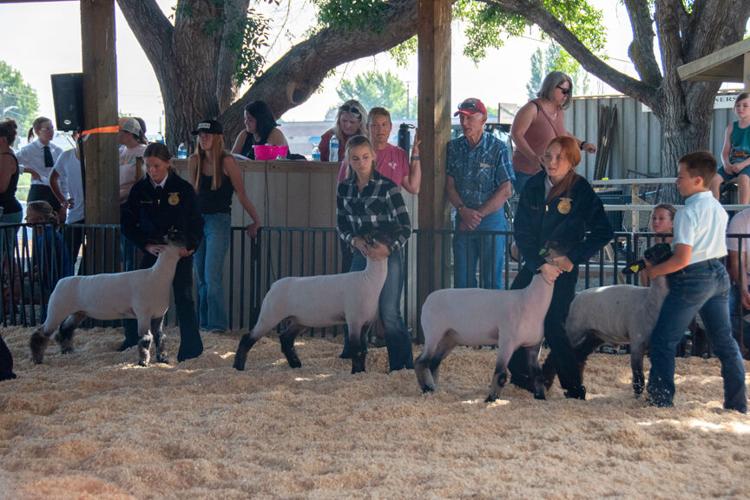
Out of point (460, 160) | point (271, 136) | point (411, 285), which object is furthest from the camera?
point (271, 136)

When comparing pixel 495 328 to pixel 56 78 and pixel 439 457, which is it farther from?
pixel 56 78

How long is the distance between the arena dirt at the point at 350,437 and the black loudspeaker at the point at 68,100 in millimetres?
2798

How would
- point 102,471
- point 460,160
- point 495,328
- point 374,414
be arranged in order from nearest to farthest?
point 102,471
point 374,414
point 495,328
point 460,160

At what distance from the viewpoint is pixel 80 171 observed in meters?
10.7

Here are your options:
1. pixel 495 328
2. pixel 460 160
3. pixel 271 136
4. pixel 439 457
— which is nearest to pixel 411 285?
pixel 460 160

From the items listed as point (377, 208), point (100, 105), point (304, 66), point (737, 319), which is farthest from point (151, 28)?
point (737, 319)

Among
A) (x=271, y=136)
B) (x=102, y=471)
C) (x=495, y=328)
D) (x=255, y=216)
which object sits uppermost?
(x=271, y=136)

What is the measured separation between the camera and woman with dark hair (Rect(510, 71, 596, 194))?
834cm

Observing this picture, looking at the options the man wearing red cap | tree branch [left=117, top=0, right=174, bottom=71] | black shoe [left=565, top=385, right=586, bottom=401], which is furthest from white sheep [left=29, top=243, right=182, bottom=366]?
tree branch [left=117, top=0, right=174, bottom=71]

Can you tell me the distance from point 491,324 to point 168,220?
2.80 meters

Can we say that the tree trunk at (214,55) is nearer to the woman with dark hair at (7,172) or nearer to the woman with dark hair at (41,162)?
the woman with dark hair at (41,162)

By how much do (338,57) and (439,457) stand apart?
9762 mm

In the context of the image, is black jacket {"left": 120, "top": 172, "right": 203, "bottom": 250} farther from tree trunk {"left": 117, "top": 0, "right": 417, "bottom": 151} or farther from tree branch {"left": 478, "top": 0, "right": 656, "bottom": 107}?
tree branch {"left": 478, "top": 0, "right": 656, "bottom": 107}

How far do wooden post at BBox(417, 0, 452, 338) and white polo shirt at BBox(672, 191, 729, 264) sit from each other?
9.56 ft
